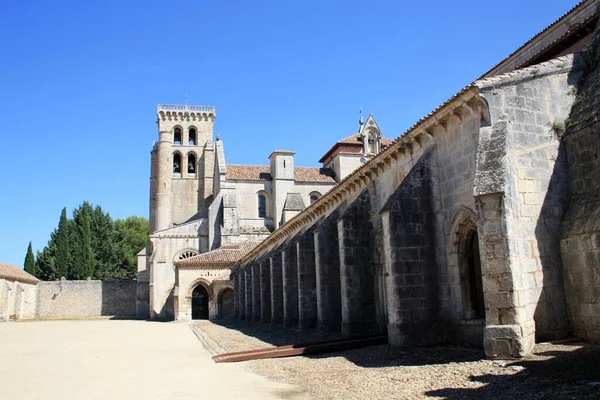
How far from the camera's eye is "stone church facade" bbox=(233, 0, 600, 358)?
10.0 metres

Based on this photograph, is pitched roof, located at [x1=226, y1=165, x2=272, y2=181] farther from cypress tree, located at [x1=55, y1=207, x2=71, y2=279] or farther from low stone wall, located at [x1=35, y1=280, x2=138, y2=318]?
cypress tree, located at [x1=55, y1=207, x2=71, y2=279]

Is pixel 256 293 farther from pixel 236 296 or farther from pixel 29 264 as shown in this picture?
pixel 29 264

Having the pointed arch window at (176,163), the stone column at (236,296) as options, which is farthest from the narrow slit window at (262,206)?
the pointed arch window at (176,163)

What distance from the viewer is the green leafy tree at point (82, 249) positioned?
200 feet

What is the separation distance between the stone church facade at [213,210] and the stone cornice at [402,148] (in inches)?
692

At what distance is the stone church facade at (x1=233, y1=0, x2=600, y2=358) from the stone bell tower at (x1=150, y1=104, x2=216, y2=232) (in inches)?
1644

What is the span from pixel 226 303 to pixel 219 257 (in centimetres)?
374

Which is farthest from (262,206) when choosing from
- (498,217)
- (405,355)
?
(498,217)

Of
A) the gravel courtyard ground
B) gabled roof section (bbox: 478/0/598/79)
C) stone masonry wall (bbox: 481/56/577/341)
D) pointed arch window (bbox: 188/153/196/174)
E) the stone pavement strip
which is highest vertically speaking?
pointed arch window (bbox: 188/153/196/174)

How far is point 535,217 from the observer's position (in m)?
11.1

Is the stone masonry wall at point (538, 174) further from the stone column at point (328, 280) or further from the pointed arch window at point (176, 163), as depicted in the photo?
the pointed arch window at point (176, 163)

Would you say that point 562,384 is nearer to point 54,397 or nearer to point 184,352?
point 54,397

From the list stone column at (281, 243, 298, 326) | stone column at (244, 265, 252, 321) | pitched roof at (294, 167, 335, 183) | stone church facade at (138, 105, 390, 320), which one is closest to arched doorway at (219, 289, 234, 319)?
stone church facade at (138, 105, 390, 320)

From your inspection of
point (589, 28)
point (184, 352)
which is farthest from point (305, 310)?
point (589, 28)
